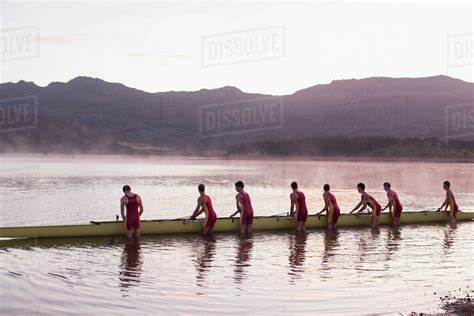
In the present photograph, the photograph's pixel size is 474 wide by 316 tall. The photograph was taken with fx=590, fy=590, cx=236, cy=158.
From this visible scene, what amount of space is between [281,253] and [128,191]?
502 centimetres

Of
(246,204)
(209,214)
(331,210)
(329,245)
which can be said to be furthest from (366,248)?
(209,214)

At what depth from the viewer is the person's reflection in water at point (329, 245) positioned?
1520cm

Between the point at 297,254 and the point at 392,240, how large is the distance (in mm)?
4624

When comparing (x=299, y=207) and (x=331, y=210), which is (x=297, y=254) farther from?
(x=331, y=210)

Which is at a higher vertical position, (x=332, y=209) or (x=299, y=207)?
(x=299, y=207)

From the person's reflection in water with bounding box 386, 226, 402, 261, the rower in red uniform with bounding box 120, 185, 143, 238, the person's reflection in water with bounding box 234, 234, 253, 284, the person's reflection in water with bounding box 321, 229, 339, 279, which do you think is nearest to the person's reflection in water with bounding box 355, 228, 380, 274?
the person's reflection in water with bounding box 386, 226, 402, 261

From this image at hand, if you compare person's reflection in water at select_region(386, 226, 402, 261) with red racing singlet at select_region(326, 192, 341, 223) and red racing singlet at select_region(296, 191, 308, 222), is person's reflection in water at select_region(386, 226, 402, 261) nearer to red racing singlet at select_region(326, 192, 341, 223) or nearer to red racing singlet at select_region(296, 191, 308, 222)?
red racing singlet at select_region(326, 192, 341, 223)

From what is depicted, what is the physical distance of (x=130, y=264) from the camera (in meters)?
14.9

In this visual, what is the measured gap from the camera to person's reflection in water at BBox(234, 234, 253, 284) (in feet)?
45.4

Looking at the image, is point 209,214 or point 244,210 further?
point 244,210

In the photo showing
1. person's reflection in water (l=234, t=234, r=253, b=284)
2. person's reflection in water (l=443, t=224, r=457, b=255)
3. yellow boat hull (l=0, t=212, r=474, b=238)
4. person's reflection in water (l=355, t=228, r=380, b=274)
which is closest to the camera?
person's reflection in water (l=234, t=234, r=253, b=284)

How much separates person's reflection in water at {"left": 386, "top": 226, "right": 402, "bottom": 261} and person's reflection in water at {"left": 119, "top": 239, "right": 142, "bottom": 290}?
6794 millimetres

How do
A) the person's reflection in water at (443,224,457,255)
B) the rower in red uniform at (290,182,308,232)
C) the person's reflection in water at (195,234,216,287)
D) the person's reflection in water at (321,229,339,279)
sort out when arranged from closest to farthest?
the person's reflection in water at (195,234,216,287)
the person's reflection in water at (321,229,339,279)
the person's reflection in water at (443,224,457,255)
the rower in red uniform at (290,182,308,232)

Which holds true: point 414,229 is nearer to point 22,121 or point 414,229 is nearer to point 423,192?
point 423,192
